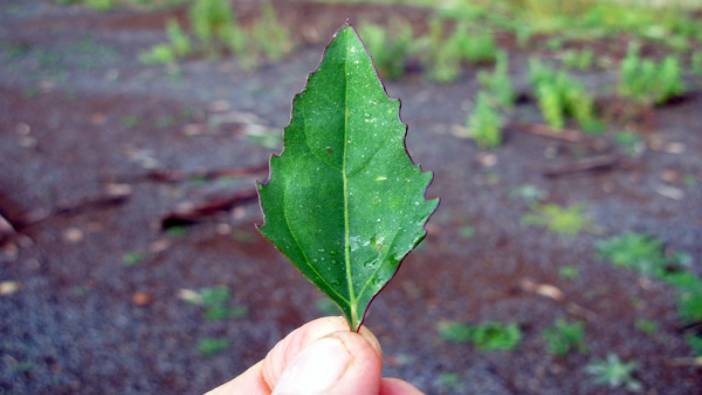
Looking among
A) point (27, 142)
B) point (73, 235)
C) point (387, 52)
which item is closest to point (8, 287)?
point (73, 235)

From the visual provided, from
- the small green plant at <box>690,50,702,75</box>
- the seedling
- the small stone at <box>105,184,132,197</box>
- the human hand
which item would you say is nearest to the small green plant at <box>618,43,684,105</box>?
the small green plant at <box>690,50,702,75</box>

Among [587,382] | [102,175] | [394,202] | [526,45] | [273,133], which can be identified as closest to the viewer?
[394,202]

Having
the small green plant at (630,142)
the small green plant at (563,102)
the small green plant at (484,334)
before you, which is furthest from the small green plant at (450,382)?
the small green plant at (563,102)

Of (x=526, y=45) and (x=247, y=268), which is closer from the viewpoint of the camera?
(x=247, y=268)

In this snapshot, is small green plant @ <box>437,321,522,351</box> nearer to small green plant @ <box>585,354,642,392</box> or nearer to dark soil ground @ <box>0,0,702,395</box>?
dark soil ground @ <box>0,0,702,395</box>

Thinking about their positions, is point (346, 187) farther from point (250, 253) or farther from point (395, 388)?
point (250, 253)

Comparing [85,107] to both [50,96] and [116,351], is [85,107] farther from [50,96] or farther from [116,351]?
[116,351]

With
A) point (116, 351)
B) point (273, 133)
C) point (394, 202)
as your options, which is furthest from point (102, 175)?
point (394, 202)
